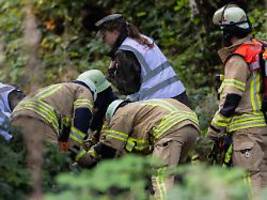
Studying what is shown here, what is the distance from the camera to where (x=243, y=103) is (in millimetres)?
7852

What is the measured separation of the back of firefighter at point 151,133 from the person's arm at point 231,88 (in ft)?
0.89

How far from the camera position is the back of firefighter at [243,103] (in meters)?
7.71

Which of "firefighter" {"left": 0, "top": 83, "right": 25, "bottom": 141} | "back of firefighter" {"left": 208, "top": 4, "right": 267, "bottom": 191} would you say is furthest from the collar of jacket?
"firefighter" {"left": 0, "top": 83, "right": 25, "bottom": 141}

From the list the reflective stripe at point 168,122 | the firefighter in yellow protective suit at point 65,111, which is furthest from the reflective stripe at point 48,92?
the reflective stripe at point 168,122

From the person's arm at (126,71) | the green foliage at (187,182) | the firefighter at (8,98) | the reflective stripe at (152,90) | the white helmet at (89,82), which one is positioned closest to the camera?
the green foliage at (187,182)

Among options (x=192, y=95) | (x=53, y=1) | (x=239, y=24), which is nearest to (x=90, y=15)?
(x=53, y=1)

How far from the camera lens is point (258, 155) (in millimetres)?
7898

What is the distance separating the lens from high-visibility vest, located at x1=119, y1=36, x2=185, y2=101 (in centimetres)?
852

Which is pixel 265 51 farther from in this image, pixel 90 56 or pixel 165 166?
pixel 90 56

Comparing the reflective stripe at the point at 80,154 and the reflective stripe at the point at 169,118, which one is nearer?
the reflective stripe at the point at 80,154

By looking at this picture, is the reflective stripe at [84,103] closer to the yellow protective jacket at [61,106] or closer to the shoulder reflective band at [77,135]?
the yellow protective jacket at [61,106]

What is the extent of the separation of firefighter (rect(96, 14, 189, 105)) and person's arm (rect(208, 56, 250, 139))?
89 centimetres

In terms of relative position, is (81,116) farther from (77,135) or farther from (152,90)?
(152,90)

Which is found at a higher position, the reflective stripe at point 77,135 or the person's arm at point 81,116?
the person's arm at point 81,116
